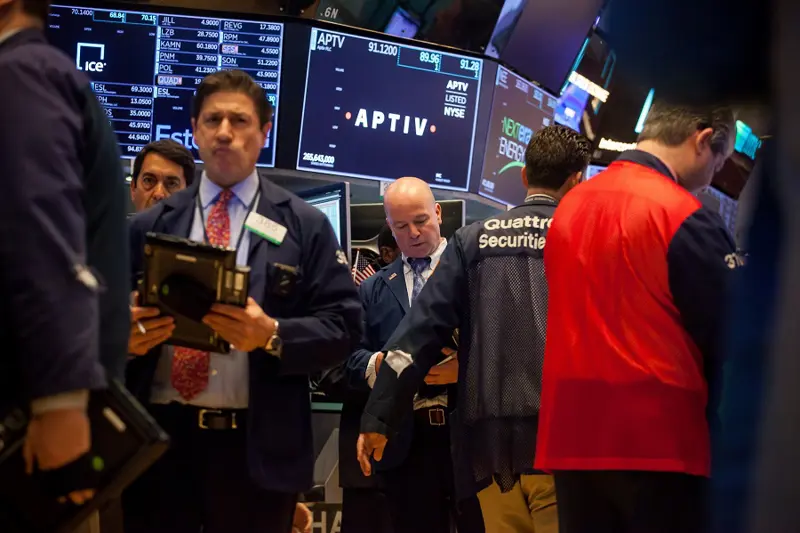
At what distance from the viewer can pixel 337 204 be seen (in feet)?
17.4

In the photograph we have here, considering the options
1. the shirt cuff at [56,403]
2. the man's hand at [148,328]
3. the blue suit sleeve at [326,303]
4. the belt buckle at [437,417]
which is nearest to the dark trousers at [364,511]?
the belt buckle at [437,417]

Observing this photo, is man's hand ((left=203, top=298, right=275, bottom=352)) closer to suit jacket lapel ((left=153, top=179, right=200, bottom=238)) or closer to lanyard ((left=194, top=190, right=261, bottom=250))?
lanyard ((left=194, top=190, right=261, bottom=250))

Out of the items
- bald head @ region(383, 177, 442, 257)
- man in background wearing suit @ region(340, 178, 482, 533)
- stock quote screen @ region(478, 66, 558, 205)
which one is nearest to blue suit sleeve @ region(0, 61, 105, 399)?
man in background wearing suit @ region(340, 178, 482, 533)

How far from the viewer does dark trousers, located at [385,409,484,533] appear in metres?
3.91

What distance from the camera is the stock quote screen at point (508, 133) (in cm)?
640

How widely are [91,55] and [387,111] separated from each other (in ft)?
6.14

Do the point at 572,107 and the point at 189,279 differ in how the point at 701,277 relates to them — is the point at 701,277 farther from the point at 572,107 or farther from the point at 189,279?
the point at 572,107

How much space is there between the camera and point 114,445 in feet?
5.58

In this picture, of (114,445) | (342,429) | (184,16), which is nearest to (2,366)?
(114,445)

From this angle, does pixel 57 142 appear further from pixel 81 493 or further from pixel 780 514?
pixel 780 514

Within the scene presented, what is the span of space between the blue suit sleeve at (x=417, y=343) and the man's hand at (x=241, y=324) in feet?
2.52

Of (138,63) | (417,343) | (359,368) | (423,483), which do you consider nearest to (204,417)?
(417,343)

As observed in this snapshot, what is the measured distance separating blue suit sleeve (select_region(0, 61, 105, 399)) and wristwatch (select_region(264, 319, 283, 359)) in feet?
3.00

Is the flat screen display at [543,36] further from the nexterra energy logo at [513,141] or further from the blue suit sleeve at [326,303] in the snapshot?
the blue suit sleeve at [326,303]
